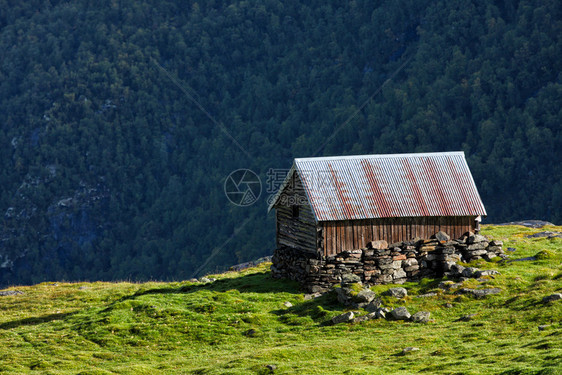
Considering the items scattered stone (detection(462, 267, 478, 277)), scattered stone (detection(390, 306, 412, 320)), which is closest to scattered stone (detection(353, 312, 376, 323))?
scattered stone (detection(390, 306, 412, 320))

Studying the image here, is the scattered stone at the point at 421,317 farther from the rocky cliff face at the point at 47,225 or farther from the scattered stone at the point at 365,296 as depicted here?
the rocky cliff face at the point at 47,225

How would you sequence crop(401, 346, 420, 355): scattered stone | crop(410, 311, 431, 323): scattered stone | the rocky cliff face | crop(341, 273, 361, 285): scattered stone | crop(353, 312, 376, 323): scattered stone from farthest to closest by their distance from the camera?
1. the rocky cliff face
2. crop(341, 273, 361, 285): scattered stone
3. crop(353, 312, 376, 323): scattered stone
4. crop(410, 311, 431, 323): scattered stone
5. crop(401, 346, 420, 355): scattered stone

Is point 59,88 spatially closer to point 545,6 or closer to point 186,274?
point 186,274

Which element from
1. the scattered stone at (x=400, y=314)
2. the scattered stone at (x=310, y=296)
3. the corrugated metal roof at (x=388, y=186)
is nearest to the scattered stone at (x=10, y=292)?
the corrugated metal roof at (x=388, y=186)

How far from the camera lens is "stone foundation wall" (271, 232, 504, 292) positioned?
33.3m

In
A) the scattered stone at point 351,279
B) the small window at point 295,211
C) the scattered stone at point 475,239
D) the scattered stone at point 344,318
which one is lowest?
the scattered stone at point 344,318

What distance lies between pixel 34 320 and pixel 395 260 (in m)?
18.1

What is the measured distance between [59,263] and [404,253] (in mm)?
133506

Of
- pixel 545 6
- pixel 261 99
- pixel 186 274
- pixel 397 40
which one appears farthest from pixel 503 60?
pixel 186 274

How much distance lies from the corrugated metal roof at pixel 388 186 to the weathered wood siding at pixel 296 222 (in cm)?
91

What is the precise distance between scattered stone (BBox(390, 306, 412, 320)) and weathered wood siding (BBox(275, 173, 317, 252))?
6.54m

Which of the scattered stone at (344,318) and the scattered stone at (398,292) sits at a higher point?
the scattered stone at (398,292)

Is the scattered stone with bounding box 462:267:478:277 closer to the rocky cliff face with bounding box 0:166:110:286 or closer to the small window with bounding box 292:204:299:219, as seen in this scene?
the small window with bounding box 292:204:299:219

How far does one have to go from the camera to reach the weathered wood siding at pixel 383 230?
33469 millimetres
